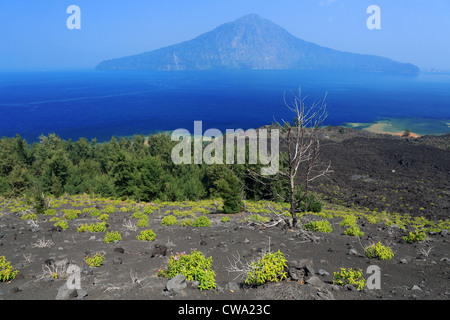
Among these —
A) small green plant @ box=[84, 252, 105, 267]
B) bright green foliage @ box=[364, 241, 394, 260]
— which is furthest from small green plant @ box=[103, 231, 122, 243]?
bright green foliage @ box=[364, 241, 394, 260]

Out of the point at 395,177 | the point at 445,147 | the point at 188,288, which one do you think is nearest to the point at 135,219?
the point at 188,288

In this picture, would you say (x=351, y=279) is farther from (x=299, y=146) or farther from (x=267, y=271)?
(x=299, y=146)

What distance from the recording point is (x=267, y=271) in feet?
21.3

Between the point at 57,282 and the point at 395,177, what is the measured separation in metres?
48.3

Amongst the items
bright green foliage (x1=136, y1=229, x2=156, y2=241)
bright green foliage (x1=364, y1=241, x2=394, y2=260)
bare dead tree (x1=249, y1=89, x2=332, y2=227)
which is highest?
bare dead tree (x1=249, y1=89, x2=332, y2=227)

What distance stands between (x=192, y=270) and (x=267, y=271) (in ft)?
6.12

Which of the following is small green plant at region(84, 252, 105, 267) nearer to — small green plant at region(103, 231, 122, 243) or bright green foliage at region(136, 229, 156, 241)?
small green plant at region(103, 231, 122, 243)

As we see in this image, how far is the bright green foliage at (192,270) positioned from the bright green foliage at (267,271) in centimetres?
91

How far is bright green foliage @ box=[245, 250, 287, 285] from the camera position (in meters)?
6.50

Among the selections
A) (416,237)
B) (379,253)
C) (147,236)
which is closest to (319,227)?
(416,237)

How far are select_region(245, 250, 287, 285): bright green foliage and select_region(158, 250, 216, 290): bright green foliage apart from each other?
2.98ft

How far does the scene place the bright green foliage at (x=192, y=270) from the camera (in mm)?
6652

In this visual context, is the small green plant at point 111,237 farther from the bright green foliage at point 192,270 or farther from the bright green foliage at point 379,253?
the bright green foliage at point 379,253
